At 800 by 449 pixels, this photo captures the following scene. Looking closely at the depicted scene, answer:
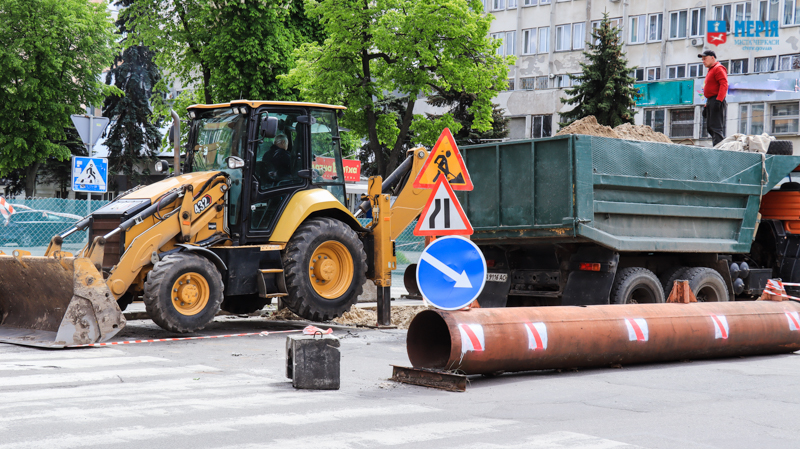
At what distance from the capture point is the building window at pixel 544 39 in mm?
49656

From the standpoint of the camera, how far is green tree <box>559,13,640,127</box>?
35.9 metres

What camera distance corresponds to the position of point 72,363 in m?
8.88

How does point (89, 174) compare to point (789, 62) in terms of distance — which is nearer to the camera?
point (89, 174)

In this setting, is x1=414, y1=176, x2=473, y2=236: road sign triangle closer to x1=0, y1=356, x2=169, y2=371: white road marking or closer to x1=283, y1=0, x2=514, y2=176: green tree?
x1=0, y1=356, x2=169, y2=371: white road marking

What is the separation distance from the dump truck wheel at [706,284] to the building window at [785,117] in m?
33.2

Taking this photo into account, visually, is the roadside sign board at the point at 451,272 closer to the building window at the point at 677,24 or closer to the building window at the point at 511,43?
the building window at the point at 677,24

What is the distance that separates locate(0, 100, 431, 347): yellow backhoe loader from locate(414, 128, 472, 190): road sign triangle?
3.20 metres

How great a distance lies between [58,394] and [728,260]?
9416mm

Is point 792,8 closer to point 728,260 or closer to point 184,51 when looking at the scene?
point 184,51

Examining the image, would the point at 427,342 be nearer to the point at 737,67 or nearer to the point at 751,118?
the point at 751,118

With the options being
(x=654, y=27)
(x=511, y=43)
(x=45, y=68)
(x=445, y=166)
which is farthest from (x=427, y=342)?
(x=511, y=43)

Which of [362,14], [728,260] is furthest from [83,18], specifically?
[728,260]

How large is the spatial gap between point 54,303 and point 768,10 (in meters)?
40.1

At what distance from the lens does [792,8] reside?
41.7 meters
